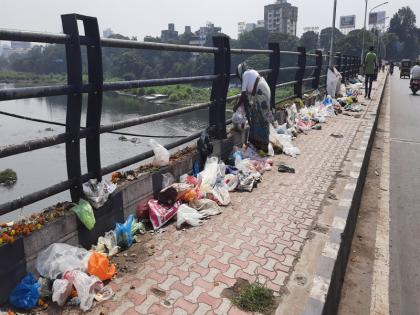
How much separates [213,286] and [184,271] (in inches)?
10.9

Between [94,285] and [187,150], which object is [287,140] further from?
[94,285]

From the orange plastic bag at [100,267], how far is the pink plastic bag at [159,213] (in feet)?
2.58

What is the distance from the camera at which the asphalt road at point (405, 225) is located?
3.13 meters

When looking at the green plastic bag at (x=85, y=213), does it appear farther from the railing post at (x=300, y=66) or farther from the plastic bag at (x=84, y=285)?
the railing post at (x=300, y=66)

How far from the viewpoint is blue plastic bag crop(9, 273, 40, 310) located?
2336mm

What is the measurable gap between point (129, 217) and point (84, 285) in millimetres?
942

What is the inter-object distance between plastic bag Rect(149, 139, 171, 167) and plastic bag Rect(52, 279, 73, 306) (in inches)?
65.1

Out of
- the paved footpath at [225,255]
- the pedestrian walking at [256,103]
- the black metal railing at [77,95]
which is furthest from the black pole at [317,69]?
the black metal railing at [77,95]

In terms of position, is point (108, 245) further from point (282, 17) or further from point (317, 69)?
point (282, 17)

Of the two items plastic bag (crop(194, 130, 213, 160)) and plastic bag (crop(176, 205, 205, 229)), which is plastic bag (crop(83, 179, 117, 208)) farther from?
plastic bag (crop(194, 130, 213, 160))

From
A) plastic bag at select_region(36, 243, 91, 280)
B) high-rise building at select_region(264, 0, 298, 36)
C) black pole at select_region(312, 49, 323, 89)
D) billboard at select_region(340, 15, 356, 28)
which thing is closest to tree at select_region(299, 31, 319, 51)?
billboard at select_region(340, 15, 356, 28)

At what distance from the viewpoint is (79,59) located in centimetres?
266

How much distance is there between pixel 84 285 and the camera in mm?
2432

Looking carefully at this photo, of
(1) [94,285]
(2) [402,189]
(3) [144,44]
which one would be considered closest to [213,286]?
(1) [94,285]
